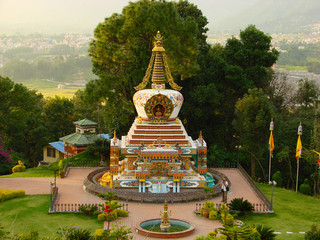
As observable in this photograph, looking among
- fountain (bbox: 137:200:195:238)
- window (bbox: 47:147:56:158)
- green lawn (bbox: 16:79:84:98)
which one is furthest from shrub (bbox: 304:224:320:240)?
green lawn (bbox: 16:79:84:98)

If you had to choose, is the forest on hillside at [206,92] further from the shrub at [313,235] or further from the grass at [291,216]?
the shrub at [313,235]

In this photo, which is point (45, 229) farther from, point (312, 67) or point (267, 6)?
point (267, 6)

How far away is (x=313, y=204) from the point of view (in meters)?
24.6

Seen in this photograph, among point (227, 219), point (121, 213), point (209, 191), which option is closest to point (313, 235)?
point (227, 219)

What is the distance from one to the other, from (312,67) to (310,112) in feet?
133

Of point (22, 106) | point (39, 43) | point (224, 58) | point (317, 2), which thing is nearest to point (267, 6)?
point (317, 2)

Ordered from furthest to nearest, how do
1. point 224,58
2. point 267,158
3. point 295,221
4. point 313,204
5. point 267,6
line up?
point 267,6, point 224,58, point 267,158, point 313,204, point 295,221

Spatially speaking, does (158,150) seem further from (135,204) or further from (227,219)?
(227,219)

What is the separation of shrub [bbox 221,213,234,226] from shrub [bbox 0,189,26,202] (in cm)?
1154

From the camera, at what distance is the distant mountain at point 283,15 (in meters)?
134

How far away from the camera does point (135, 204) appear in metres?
23.0

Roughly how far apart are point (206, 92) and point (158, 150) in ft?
41.6

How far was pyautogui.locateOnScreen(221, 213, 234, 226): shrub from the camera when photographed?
19.3 m

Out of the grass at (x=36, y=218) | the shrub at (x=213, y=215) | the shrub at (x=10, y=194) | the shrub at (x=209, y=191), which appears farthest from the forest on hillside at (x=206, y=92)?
the grass at (x=36, y=218)
